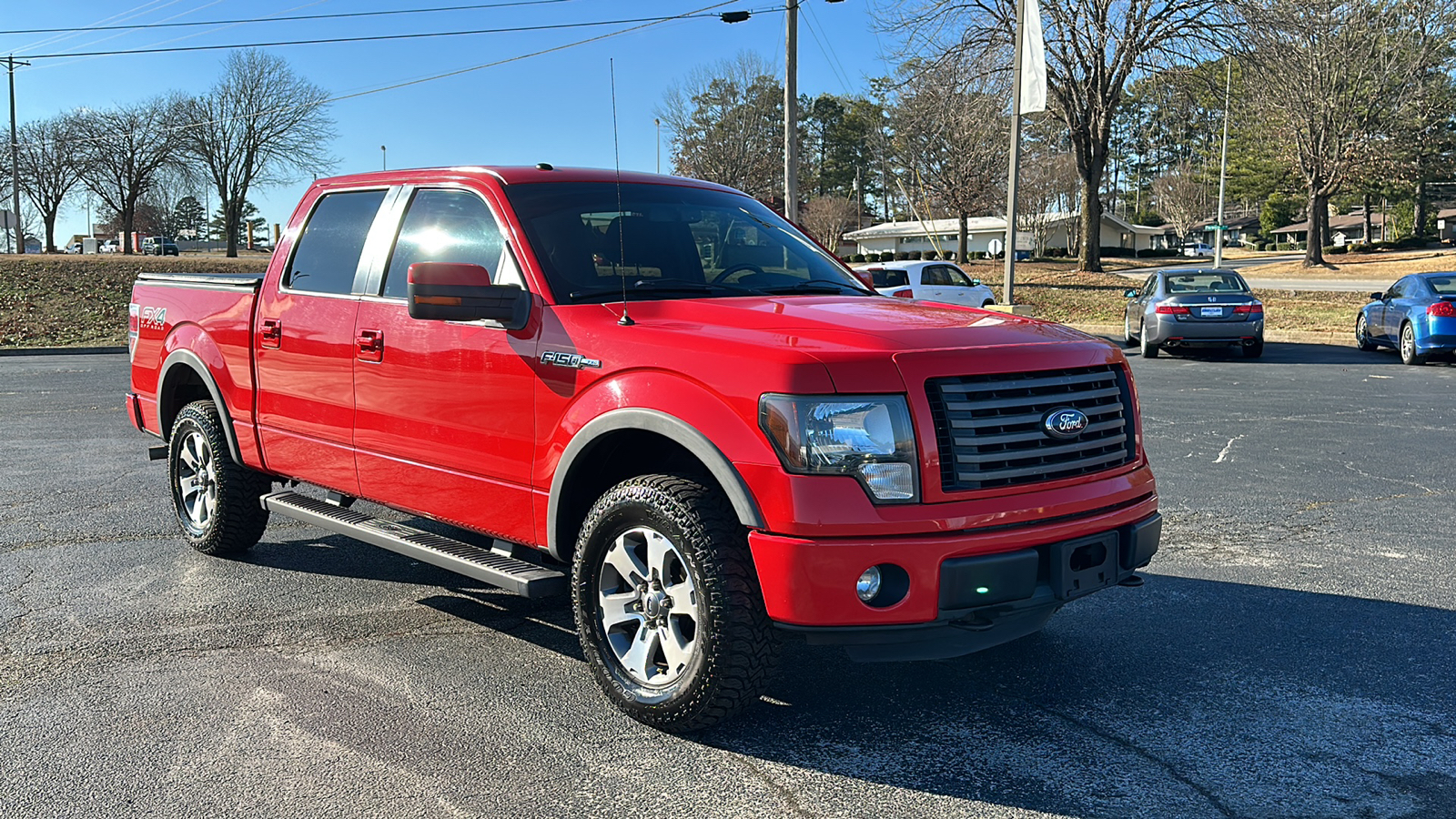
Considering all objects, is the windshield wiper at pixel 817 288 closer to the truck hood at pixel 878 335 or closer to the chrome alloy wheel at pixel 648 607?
the truck hood at pixel 878 335

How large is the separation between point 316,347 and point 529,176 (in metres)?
1.31

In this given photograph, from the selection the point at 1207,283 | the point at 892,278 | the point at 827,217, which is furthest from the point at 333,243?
the point at 827,217

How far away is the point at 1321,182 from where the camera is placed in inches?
1905

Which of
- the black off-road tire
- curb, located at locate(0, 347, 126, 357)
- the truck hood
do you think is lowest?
curb, located at locate(0, 347, 126, 357)

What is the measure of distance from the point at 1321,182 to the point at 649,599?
2048 inches

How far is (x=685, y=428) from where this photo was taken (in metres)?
3.70

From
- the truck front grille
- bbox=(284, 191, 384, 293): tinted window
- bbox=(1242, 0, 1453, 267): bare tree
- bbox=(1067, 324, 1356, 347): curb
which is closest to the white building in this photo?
bbox=(1242, 0, 1453, 267): bare tree

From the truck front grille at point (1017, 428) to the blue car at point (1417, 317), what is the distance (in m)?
16.0

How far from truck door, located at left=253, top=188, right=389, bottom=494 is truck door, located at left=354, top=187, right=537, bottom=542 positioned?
13 centimetres

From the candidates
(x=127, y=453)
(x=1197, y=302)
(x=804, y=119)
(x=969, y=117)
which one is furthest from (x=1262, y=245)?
(x=127, y=453)

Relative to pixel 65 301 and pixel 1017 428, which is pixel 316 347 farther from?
pixel 65 301

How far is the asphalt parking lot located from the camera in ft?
11.2

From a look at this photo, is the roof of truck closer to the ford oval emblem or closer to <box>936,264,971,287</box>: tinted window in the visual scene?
the ford oval emblem

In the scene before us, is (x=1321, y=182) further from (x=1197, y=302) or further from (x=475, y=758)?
(x=475, y=758)
